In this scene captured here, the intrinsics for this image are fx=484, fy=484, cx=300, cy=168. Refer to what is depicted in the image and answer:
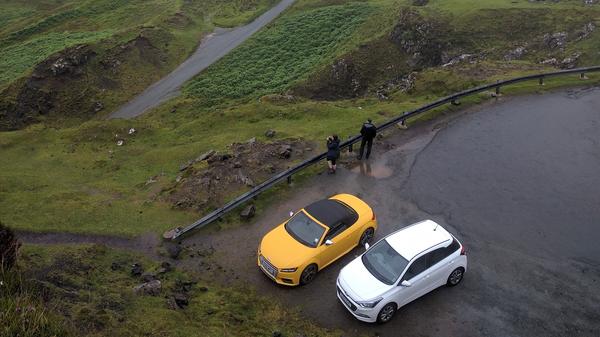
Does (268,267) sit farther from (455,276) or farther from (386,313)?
(455,276)

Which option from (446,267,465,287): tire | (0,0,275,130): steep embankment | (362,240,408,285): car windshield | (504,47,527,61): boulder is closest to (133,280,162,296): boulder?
(362,240,408,285): car windshield

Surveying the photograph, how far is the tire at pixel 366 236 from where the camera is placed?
18016 mm

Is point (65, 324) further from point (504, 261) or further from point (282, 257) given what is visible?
point (504, 261)

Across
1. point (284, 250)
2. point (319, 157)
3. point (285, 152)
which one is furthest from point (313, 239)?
point (285, 152)

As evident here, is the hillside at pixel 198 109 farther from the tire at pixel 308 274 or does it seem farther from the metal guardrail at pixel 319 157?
the tire at pixel 308 274

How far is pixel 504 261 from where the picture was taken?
17422mm

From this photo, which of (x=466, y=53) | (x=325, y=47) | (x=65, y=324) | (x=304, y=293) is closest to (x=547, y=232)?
(x=304, y=293)

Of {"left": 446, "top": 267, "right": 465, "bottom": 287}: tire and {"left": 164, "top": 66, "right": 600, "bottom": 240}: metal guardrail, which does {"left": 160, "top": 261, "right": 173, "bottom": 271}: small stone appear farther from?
{"left": 446, "top": 267, "right": 465, "bottom": 287}: tire

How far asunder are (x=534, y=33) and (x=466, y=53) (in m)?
6.10

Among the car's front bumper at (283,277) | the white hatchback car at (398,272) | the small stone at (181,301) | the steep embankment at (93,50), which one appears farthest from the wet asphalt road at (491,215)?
the steep embankment at (93,50)

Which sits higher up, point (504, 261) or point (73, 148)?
point (504, 261)

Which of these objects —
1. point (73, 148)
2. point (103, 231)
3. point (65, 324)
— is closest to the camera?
point (65, 324)

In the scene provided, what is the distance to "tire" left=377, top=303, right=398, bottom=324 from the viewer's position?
14.7 meters

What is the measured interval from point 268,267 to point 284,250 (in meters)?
0.80
